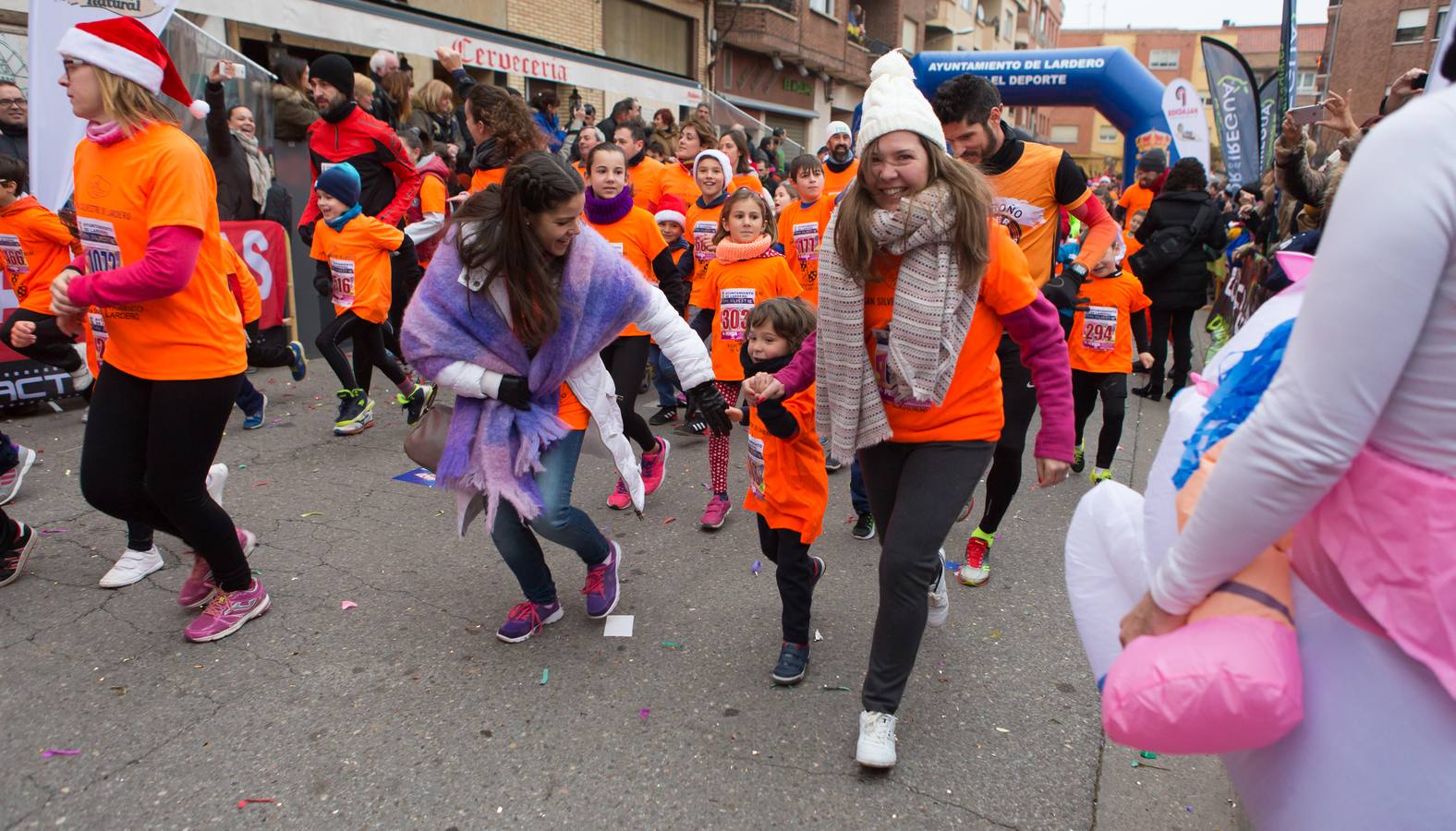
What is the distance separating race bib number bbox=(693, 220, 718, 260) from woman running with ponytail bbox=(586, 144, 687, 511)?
1.60 meters

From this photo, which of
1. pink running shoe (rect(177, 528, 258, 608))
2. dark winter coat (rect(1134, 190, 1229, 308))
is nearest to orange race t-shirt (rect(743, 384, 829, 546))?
pink running shoe (rect(177, 528, 258, 608))

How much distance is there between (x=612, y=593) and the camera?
11.5 ft

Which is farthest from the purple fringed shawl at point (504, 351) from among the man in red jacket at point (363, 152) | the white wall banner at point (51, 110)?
the man in red jacket at point (363, 152)

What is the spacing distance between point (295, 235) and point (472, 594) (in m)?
5.99

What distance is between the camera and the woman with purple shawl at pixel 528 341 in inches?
111

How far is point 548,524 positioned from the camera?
10.1 feet

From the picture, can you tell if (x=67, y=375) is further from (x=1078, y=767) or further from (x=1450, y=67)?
(x=1450, y=67)

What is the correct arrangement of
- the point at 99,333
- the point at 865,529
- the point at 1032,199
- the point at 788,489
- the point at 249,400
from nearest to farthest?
the point at 788,489 → the point at 99,333 → the point at 1032,199 → the point at 865,529 → the point at 249,400

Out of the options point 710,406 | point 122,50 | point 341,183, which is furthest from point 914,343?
point 341,183

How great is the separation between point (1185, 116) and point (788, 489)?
13.2 m

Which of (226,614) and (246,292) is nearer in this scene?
(226,614)

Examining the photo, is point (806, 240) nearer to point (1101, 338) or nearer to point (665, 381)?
point (665, 381)

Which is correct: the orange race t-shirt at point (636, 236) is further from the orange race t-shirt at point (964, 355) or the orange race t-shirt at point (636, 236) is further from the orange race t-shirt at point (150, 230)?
the orange race t-shirt at point (964, 355)

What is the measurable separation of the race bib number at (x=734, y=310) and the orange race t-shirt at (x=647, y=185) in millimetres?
2698
